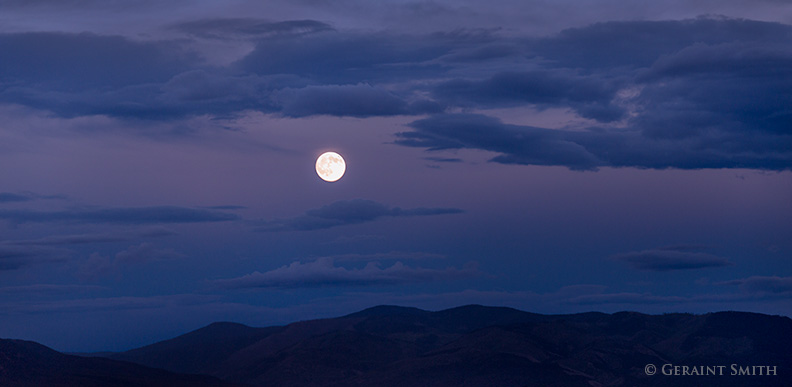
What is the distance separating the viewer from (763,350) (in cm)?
18250

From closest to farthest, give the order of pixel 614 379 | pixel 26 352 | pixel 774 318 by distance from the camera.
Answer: pixel 26 352 → pixel 614 379 → pixel 774 318

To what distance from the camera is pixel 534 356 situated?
561 feet

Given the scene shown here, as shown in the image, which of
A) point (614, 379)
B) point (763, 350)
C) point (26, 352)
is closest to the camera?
point (26, 352)

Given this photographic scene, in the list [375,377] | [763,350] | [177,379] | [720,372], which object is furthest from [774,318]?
[177,379]

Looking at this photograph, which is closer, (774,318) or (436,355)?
(436,355)

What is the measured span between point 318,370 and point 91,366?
56.1 metres

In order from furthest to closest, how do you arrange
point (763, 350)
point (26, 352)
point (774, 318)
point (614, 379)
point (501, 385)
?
point (774, 318), point (763, 350), point (614, 379), point (501, 385), point (26, 352)

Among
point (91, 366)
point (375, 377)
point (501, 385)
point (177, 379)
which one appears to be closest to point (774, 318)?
point (501, 385)

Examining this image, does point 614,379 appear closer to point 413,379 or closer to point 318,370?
point 413,379

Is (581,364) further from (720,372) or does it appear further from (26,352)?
(26,352)

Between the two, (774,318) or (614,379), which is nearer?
(614,379)

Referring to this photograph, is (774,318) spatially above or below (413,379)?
above

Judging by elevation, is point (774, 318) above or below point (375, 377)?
above

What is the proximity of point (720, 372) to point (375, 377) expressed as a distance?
242ft
